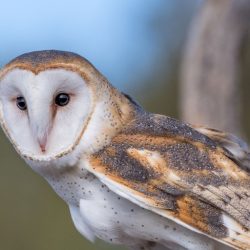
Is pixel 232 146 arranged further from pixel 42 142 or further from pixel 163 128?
pixel 42 142

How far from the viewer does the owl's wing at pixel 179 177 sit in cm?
292

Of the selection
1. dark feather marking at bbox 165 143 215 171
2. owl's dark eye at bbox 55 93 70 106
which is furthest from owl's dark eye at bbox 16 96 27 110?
dark feather marking at bbox 165 143 215 171

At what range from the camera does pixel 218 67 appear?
509 cm

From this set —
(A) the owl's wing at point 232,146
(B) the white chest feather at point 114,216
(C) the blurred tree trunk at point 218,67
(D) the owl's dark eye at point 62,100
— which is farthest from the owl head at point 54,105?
(C) the blurred tree trunk at point 218,67

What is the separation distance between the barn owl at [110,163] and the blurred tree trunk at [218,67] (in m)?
1.96

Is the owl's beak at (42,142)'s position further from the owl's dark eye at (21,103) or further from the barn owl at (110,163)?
the owl's dark eye at (21,103)

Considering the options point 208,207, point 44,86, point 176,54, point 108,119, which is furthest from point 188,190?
point 176,54

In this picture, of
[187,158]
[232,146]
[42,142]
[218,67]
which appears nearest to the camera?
[42,142]

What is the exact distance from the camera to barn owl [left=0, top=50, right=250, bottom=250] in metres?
2.90

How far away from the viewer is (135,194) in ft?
9.52

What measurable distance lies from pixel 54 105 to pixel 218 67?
231cm

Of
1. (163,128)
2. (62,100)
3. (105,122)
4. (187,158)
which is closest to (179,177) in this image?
(187,158)

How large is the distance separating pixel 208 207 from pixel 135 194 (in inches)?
10.4

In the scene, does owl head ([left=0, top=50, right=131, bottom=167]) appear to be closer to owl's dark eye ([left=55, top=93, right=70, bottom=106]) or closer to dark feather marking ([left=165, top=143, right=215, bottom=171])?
owl's dark eye ([left=55, top=93, right=70, bottom=106])
